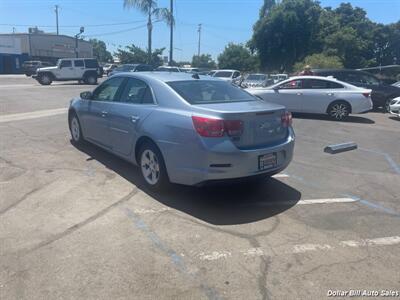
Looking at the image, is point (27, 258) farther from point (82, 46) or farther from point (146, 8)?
point (82, 46)

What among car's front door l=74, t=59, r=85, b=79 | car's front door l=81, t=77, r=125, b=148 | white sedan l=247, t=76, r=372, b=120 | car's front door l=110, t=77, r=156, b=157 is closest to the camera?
car's front door l=110, t=77, r=156, b=157

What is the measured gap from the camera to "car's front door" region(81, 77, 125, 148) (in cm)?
645

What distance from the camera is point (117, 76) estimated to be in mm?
6699

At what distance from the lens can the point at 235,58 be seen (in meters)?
68.5

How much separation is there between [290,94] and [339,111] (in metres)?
1.72

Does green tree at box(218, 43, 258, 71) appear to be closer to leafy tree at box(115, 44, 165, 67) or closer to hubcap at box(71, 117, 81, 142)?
leafy tree at box(115, 44, 165, 67)

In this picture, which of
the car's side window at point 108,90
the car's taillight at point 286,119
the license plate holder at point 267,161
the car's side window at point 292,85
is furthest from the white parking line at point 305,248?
the car's side window at point 292,85

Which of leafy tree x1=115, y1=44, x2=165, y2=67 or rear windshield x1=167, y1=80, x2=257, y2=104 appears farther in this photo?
leafy tree x1=115, y1=44, x2=165, y2=67

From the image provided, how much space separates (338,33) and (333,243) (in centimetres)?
4372

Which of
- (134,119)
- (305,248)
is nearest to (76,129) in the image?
(134,119)

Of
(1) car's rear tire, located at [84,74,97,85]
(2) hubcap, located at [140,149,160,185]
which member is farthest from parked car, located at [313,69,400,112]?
(1) car's rear tire, located at [84,74,97,85]

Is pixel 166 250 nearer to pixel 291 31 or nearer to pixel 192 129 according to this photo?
pixel 192 129

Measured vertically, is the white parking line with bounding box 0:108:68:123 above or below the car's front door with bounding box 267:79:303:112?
below

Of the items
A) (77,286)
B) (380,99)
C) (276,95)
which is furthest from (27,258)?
(380,99)
